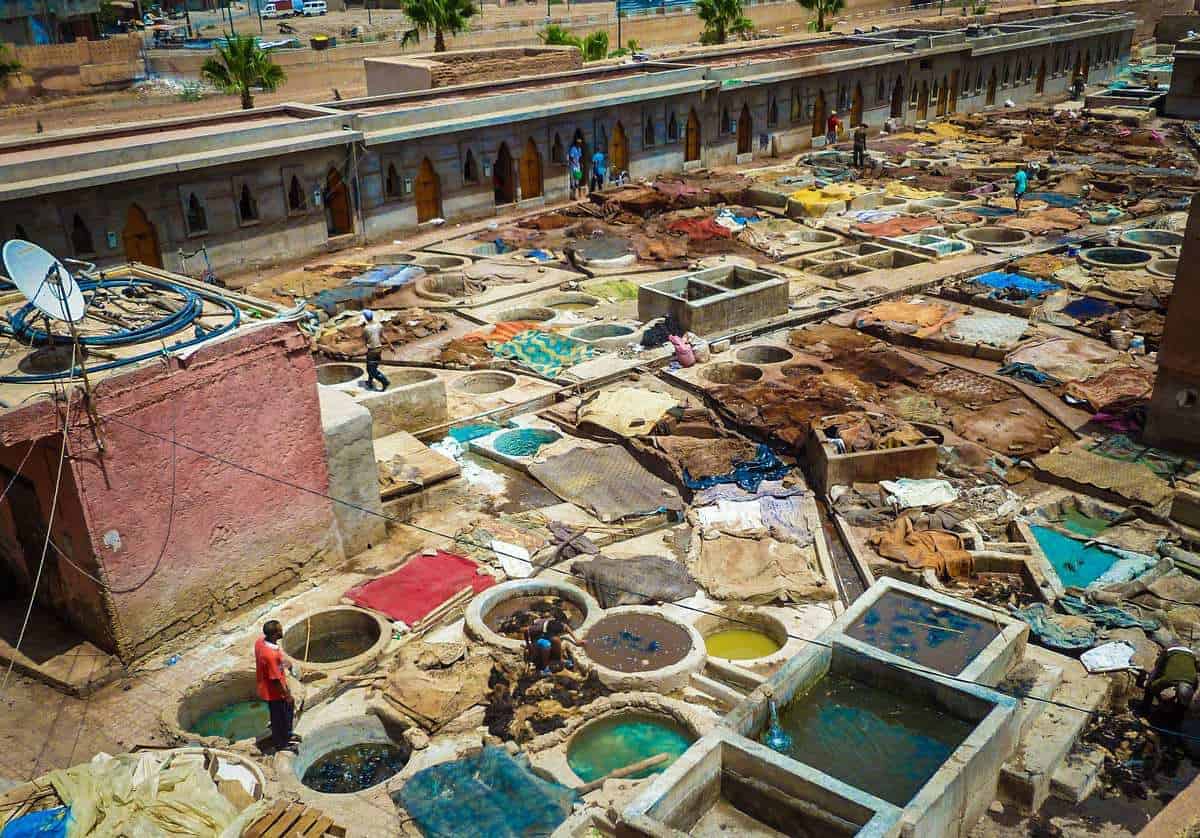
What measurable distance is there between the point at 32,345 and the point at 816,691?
1058 cm

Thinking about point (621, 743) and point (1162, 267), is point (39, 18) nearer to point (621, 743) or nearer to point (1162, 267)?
point (1162, 267)

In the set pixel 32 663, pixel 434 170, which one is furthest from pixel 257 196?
pixel 32 663

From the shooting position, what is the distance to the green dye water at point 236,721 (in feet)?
43.6

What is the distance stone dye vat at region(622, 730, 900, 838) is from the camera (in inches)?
379

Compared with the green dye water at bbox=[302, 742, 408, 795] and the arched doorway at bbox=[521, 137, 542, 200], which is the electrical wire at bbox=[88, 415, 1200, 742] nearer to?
the green dye water at bbox=[302, 742, 408, 795]

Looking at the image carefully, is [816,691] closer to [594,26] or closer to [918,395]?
[918,395]

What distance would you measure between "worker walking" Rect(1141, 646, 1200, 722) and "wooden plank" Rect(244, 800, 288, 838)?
381 inches

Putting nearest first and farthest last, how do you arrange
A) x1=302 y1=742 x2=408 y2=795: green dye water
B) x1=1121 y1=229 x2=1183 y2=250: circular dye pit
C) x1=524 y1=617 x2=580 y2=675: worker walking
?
1. x1=302 y1=742 x2=408 y2=795: green dye water
2. x1=524 y1=617 x2=580 y2=675: worker walking
3. x1=1121 y1=229 x2=1183 y2=250: circular dye pit

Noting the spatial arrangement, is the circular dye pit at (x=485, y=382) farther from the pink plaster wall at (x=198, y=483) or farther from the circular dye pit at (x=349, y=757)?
the circular dye pit at (x=349, y=757)

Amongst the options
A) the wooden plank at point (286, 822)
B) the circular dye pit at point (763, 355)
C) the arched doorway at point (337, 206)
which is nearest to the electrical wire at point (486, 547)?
the wooden plank at point (286, 822)

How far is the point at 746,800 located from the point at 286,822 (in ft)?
14.7

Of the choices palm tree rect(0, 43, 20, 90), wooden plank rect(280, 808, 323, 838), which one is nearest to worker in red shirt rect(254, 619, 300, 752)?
wooden plank rect(280, 808, 323, 838)

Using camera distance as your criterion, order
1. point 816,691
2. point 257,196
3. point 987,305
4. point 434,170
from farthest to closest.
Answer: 1. point 434,170
2. point 257,196
3. point 987,305
4. point 816,691

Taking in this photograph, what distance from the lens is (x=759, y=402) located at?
68.4 ft
